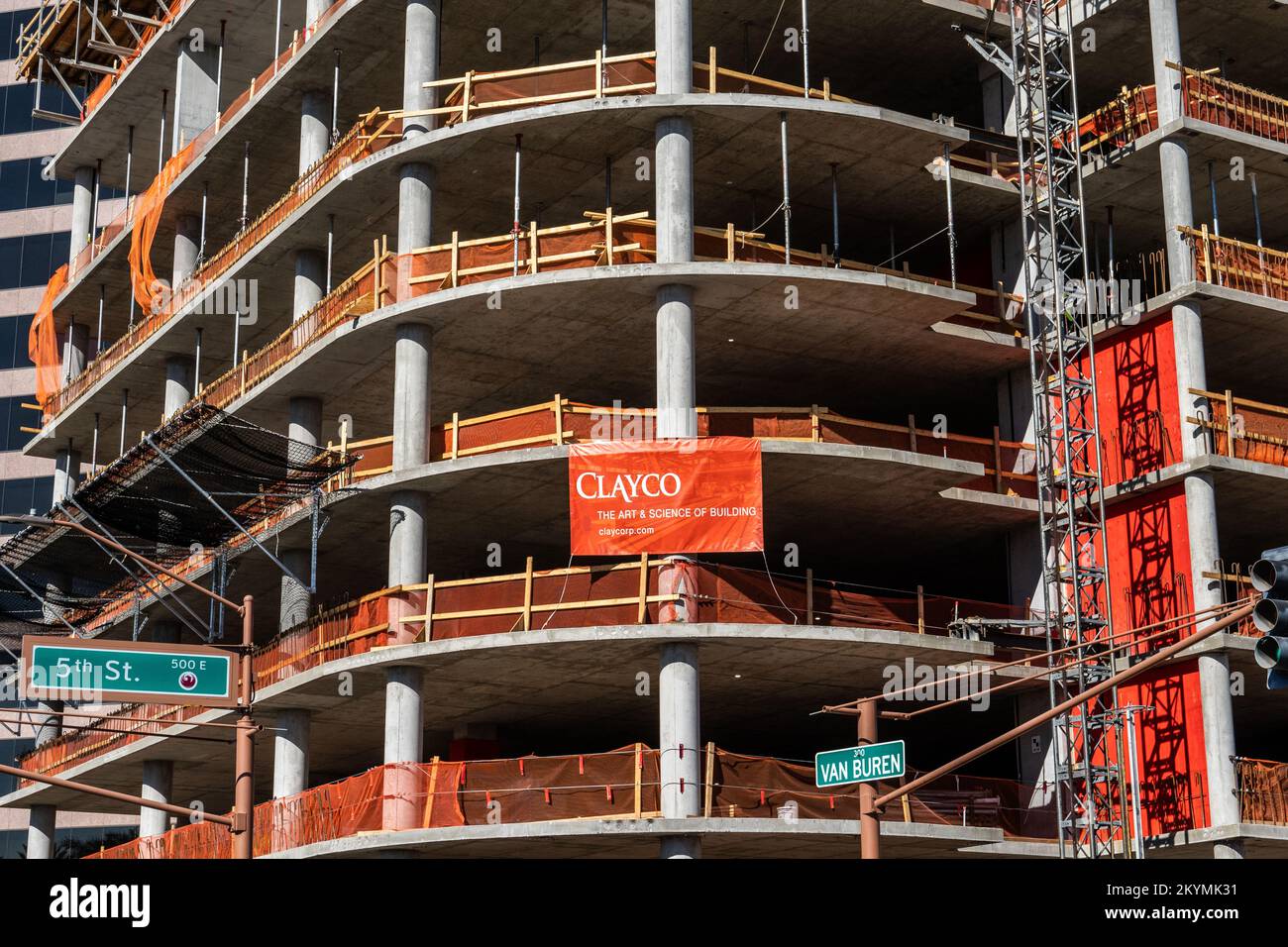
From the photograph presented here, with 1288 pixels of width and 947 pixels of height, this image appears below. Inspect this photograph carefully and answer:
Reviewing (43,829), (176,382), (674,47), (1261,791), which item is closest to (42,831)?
(43,829)

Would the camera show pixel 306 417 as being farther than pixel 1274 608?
Yes

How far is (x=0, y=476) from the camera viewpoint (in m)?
83.2

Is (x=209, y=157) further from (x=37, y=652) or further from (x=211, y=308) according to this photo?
(x=37, y=652)

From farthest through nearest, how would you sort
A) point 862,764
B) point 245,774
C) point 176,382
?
point 176,382
point 862,764
point 245,774

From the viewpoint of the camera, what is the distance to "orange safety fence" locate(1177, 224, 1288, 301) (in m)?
43.2

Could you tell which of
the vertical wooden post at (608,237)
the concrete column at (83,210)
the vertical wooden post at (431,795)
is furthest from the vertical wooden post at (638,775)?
the concrete column at (83,210)

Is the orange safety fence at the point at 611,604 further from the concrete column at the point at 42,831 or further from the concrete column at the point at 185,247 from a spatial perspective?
→ the concrete column at the point at 42,831

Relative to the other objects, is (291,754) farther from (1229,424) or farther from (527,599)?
(1229,424)

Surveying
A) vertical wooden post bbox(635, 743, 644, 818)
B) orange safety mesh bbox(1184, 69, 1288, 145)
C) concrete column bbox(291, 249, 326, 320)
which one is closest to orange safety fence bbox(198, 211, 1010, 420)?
concrete column bbox(291, 249, 326, 320)

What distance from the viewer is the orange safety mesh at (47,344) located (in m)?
64.6

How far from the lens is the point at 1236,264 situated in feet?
145

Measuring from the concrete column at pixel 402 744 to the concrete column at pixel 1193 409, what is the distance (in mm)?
16693

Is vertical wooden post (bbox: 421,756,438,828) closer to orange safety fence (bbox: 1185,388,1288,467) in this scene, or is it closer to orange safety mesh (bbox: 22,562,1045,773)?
orange safety mesh (bbox: 22,562,1045,773)

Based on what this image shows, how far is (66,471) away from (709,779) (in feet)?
116
